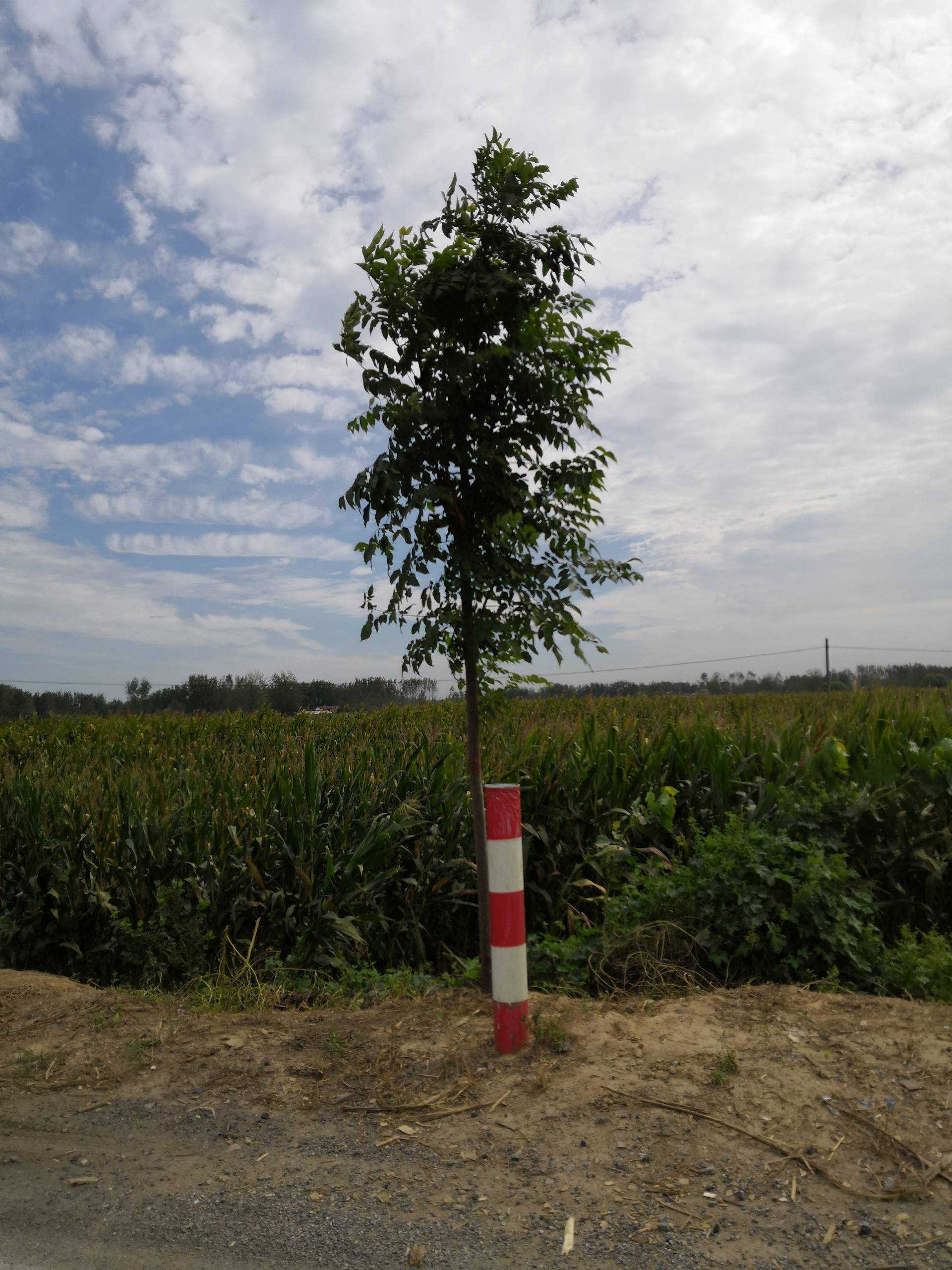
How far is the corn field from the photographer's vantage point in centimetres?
583

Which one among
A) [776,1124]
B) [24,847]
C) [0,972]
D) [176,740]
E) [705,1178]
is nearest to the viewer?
[705,1178]

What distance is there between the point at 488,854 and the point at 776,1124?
1.49 metres

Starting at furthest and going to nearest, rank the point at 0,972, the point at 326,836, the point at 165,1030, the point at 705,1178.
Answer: the point at 326,836 → the point at 0,972 → the point at 165,1030 → the point at 705,1178

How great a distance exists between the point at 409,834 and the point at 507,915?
2.75 metres

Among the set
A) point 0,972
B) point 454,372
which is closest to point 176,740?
point 0,972

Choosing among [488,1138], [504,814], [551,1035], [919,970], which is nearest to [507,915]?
[504,814]

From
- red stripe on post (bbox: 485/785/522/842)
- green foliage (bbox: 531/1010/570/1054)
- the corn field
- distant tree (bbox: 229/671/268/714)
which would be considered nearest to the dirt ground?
green foliage (bbox: 531/1010/570/1054)

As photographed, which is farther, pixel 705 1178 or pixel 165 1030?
pixel 165 1030

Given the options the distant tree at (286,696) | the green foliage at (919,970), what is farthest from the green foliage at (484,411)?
the distant tree at (286,696)

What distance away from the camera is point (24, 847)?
703 cm

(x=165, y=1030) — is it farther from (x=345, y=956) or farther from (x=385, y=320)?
(x=385, y=320)

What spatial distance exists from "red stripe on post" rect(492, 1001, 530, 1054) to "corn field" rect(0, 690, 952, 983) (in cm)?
163

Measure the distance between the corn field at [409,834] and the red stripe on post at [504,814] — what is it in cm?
113

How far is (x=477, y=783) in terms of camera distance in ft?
15.7
